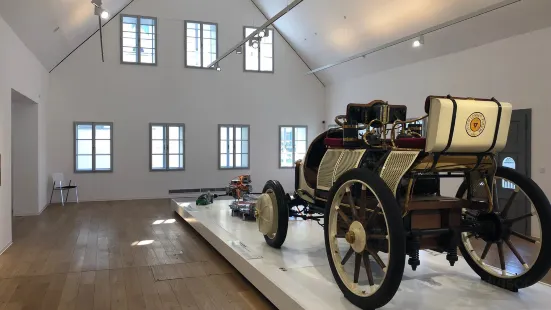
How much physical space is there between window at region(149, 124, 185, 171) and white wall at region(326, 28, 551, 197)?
228 inches

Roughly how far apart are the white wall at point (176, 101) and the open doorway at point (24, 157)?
7.03ft

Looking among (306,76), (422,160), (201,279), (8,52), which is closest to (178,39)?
(306,76)

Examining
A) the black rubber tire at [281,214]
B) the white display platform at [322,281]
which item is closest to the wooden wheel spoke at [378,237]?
the white display platform at [322,281]

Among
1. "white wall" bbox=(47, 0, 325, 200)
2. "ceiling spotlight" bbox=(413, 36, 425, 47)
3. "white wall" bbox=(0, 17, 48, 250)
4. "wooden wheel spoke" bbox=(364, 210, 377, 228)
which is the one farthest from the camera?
"white wall" bbox=(47, 0, 325, 200)

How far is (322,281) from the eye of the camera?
3760mm

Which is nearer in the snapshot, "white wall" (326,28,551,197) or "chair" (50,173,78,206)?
"white wall" (326,28,551,197)

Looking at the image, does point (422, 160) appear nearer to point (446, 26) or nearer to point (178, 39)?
point (446, 26)

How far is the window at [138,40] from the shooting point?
1198 centimetres

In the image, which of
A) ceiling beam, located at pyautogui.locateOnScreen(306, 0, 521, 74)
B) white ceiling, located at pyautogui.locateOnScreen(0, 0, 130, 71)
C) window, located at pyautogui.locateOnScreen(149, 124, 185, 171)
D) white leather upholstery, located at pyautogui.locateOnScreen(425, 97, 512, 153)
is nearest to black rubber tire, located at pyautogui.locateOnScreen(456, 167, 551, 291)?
white leather upholstery, located at pyautogui.locateOnScreen(425, 97, 512, 153)

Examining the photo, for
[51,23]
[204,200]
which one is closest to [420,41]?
[204,200]

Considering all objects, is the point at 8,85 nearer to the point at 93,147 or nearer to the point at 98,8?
the point at 98,8

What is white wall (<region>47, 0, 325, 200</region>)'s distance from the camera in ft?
37.6

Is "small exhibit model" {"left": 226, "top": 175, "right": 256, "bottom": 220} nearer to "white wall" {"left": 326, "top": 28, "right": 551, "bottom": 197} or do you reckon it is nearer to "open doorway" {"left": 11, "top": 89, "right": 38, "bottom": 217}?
"open doorway" {"left": 11, "top": 89, "right": 38, "bottom": 217}

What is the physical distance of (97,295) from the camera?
414 cm
